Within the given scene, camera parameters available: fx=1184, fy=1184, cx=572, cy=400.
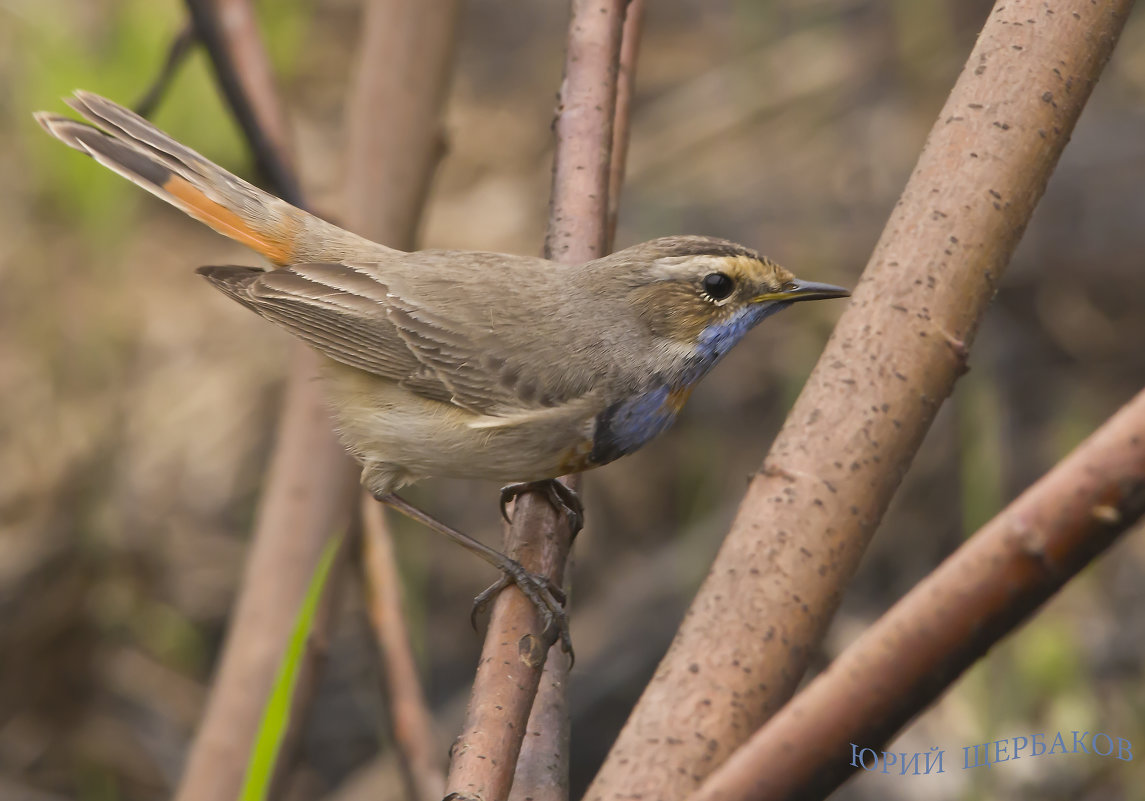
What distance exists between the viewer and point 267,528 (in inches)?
149

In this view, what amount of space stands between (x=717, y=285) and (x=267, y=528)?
5.32ft

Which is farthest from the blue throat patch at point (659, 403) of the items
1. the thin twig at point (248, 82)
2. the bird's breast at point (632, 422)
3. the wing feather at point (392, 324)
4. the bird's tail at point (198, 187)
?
the thin twig at point (248, 82)

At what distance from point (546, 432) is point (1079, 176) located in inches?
192

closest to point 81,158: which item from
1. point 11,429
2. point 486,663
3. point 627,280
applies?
point 11,429

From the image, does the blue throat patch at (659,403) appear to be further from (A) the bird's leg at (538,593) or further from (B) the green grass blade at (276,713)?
(B) the green grass blade at (276,713)

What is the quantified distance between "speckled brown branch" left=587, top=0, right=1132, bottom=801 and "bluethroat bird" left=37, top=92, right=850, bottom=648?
1077 millimetres

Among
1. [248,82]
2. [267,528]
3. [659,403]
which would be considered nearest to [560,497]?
[659,403]

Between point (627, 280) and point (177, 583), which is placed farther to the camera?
point (177, 583)

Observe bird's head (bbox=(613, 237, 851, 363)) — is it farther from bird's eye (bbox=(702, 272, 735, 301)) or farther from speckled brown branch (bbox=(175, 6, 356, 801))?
speckled brown branch (bbox=(175, 6, 356, 801))

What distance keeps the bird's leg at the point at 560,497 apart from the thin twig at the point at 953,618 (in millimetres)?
1598

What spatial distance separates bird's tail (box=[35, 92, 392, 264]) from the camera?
368cm

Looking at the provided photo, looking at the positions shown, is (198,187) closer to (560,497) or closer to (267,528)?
(267,528)

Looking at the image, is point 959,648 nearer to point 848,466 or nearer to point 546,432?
point 848,466

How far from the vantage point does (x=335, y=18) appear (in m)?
9.09
